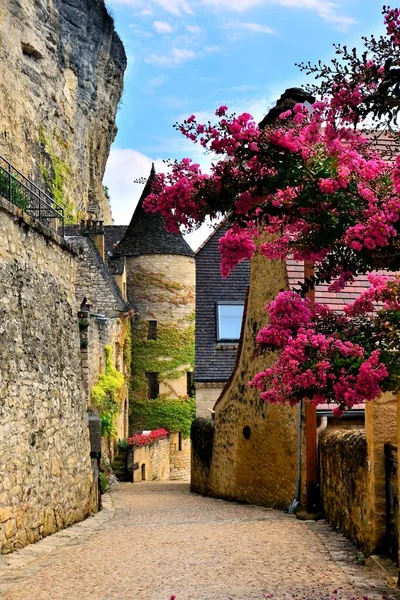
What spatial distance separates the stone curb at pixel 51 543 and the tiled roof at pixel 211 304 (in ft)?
25.6

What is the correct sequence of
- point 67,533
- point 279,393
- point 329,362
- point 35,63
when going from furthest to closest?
point 35,63, point 67,533, point 279,393, point 329,362

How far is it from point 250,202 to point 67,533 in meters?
5.93

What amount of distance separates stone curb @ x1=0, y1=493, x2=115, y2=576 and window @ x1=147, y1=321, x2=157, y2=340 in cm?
2237

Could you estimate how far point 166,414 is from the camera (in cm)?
3450

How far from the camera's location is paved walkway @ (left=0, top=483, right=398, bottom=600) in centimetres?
557

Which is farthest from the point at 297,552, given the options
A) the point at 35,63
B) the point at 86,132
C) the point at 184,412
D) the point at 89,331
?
the point at 86,132

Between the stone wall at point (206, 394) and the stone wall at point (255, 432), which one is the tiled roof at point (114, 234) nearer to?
the stone wall at point (206, 394)

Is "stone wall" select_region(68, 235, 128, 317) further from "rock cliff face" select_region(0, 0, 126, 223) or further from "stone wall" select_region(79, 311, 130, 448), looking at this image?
"rock cliff face" select_region(0, 0, 126, 223)

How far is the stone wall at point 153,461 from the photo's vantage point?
990 inches

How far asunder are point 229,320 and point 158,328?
14836mm

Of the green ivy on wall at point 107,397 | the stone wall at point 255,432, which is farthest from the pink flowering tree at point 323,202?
the green ivy on wall at point 107,397

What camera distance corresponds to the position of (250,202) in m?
5.15

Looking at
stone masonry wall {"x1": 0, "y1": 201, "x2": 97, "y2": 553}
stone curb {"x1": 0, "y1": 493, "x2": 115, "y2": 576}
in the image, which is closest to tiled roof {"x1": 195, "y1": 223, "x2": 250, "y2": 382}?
stone curb {"x1": 0, "y1": 493, "x2": 115, "y2": 576}

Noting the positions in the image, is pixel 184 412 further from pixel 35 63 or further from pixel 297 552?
pixel 297 552
